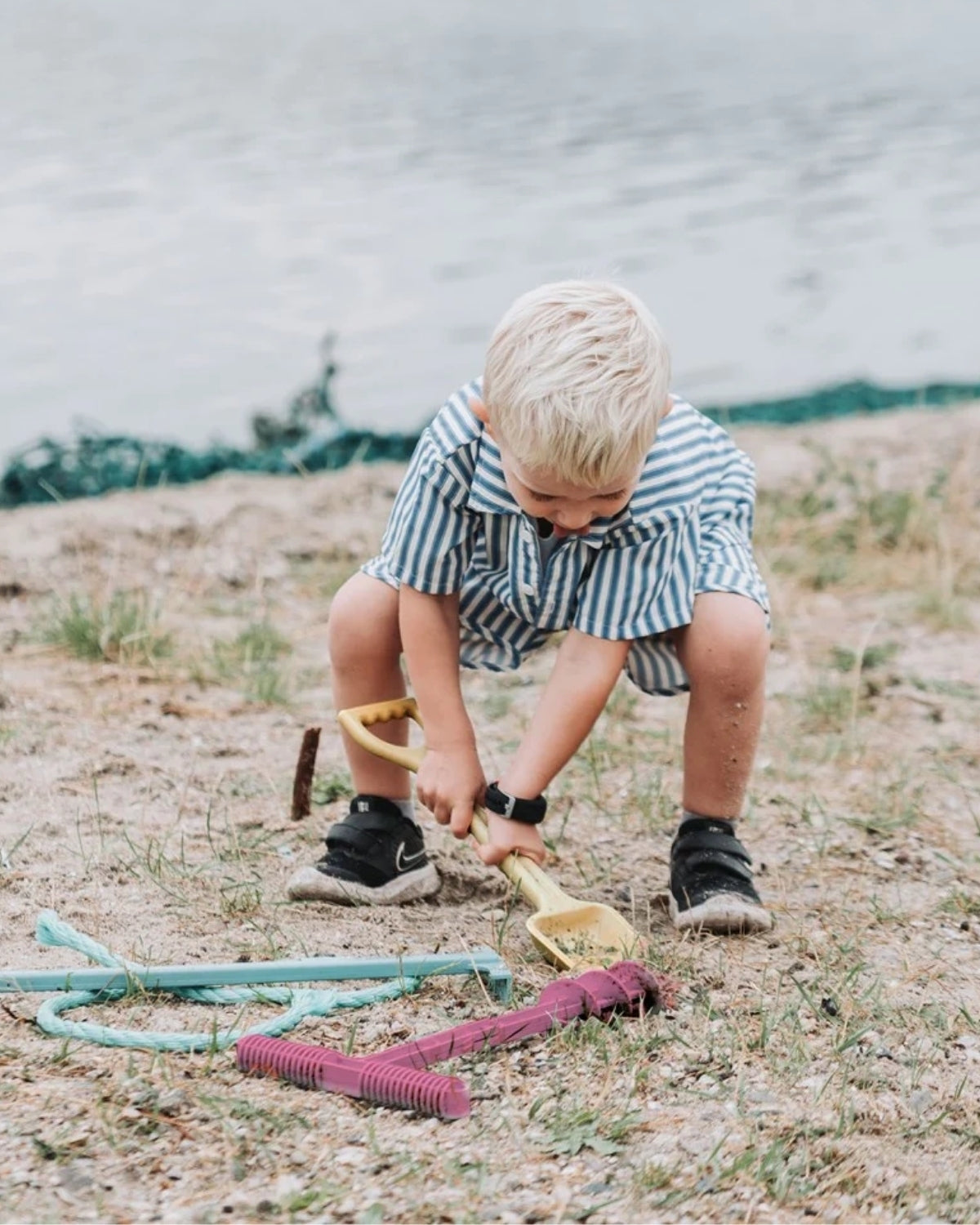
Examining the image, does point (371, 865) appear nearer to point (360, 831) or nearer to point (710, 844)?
point (360, 831)

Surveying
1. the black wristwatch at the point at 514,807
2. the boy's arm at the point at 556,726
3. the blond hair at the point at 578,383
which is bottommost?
the black wristwatch at the point at 514,807

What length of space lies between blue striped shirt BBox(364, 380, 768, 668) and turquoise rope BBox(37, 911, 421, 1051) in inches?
22.9

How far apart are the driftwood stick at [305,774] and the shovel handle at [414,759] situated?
14 cm

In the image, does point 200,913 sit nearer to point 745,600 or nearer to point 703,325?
point 745,600

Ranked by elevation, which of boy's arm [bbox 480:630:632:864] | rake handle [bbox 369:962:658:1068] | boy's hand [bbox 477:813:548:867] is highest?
boy's arm [bbox 480:630:632:864]

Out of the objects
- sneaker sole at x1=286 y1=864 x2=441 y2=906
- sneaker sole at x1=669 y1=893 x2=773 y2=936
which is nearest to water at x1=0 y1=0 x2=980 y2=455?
sneaker sole at x1=286 y1=864 x2=441 y2=906

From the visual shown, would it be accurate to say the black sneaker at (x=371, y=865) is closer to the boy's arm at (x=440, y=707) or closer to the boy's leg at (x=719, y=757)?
the boy's arm at (x=440, y=707)

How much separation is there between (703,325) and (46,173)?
3.56 metres

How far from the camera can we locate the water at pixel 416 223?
7.41m

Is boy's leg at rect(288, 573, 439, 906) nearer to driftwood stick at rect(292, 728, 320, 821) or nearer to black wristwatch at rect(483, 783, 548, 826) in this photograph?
driftwood stick at rect(292, 728, 320, 821)

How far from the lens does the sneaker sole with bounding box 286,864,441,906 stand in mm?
2484

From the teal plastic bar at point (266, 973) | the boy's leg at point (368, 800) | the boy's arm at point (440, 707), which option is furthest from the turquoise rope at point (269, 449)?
the teal plastic bar at point (266, 973)

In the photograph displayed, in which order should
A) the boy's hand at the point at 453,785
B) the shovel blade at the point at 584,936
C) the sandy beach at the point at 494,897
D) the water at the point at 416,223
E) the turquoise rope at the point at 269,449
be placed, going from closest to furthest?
the sandy beach at the point at 494,897, the shovel blade at the point at 584,936, the boy's hand at the point at 453,785, the turquoise rope at the point at 269,449, the water at the point at 416,223

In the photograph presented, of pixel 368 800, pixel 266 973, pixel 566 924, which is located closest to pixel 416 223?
pixel 368 800
